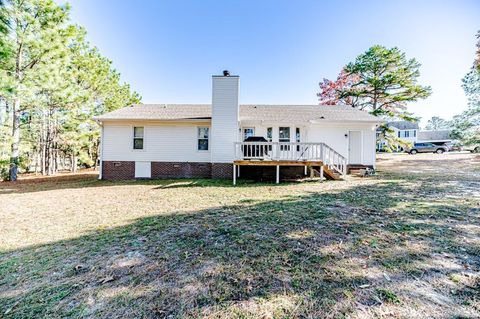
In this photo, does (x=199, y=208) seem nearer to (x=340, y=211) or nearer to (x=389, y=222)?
(x=340, y=211)

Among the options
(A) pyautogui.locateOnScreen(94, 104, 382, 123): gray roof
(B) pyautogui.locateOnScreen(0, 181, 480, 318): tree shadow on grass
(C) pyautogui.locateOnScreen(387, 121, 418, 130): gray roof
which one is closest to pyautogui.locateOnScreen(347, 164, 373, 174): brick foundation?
(A) pyautogui.locateOnScreen(94, 104, 382, 123): gray roof

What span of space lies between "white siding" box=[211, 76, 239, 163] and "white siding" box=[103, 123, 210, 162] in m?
1.18

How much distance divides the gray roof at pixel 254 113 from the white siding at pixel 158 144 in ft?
1.77

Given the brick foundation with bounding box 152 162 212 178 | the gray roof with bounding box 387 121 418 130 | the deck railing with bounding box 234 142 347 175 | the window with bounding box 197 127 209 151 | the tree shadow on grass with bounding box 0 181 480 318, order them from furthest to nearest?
the gray roof with bounding box 387 121 418 130
the window with bounding box 197 127 209 151
the brick foundation with bounding box 152 162 212 178
the deck railing with bounding box 234 142 347 175
the tree shadow on grass with bounding box 0 181 480 318

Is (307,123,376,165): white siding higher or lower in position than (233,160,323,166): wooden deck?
higher

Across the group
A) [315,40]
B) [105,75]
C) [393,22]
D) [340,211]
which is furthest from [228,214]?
[105,75]

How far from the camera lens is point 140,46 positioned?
1677cm

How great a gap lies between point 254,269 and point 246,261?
0.77ft

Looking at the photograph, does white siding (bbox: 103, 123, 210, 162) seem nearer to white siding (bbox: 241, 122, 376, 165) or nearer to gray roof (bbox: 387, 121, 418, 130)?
white siding (bbox: 241, 122, 376, 165)

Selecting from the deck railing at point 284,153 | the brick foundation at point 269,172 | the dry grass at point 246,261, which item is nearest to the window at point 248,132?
the deck railing at point 284,153

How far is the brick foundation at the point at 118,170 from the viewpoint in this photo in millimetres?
12148

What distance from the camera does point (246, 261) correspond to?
2.97 meters

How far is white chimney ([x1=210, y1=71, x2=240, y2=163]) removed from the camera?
11.0 m

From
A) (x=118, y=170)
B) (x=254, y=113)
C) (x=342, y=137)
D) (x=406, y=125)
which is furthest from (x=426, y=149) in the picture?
(x=118, y=170)
